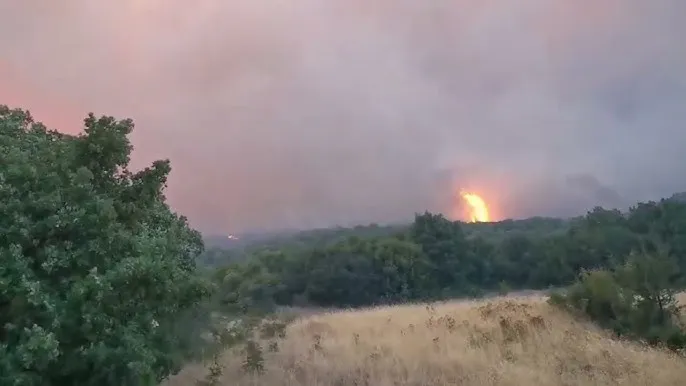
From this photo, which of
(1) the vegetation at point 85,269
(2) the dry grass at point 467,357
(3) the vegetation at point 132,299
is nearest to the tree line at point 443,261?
(3) the vegetation at point 132,299

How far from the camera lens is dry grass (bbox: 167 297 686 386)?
555 inches

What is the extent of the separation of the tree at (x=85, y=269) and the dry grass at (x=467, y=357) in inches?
191

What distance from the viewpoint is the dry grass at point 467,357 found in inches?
555

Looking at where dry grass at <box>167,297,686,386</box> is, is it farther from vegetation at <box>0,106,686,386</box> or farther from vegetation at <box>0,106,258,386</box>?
vegetation at <box>0,106,258,386</box>

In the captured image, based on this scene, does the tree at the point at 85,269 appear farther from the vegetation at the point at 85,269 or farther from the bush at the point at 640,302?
the bush at the point at 640,302

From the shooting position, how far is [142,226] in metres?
11.5

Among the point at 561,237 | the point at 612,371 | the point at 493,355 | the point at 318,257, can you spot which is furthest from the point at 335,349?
the point at 561,237

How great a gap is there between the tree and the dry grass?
4845 mm

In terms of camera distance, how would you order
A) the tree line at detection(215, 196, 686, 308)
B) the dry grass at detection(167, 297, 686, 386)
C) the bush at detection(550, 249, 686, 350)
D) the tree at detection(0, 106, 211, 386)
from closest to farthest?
the tree at detection(0, 106, 211, 386), the dry grass at detection(167, 297, 686, 386), the bush at detection(550, 249, 686, 350), the tree line at detection(215, 196, 686, 308)

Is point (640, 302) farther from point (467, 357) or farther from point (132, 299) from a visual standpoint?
point (132, 299)

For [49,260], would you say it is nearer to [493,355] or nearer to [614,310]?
[493,355]

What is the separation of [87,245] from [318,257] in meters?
53.6

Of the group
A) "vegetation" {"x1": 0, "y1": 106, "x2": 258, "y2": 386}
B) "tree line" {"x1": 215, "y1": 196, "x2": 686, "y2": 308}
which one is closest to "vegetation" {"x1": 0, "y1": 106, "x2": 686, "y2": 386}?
"vegetation" {"x1": 0, "y1": 106, "x2": 258, "y2": 386}

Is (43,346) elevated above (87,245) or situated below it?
below
